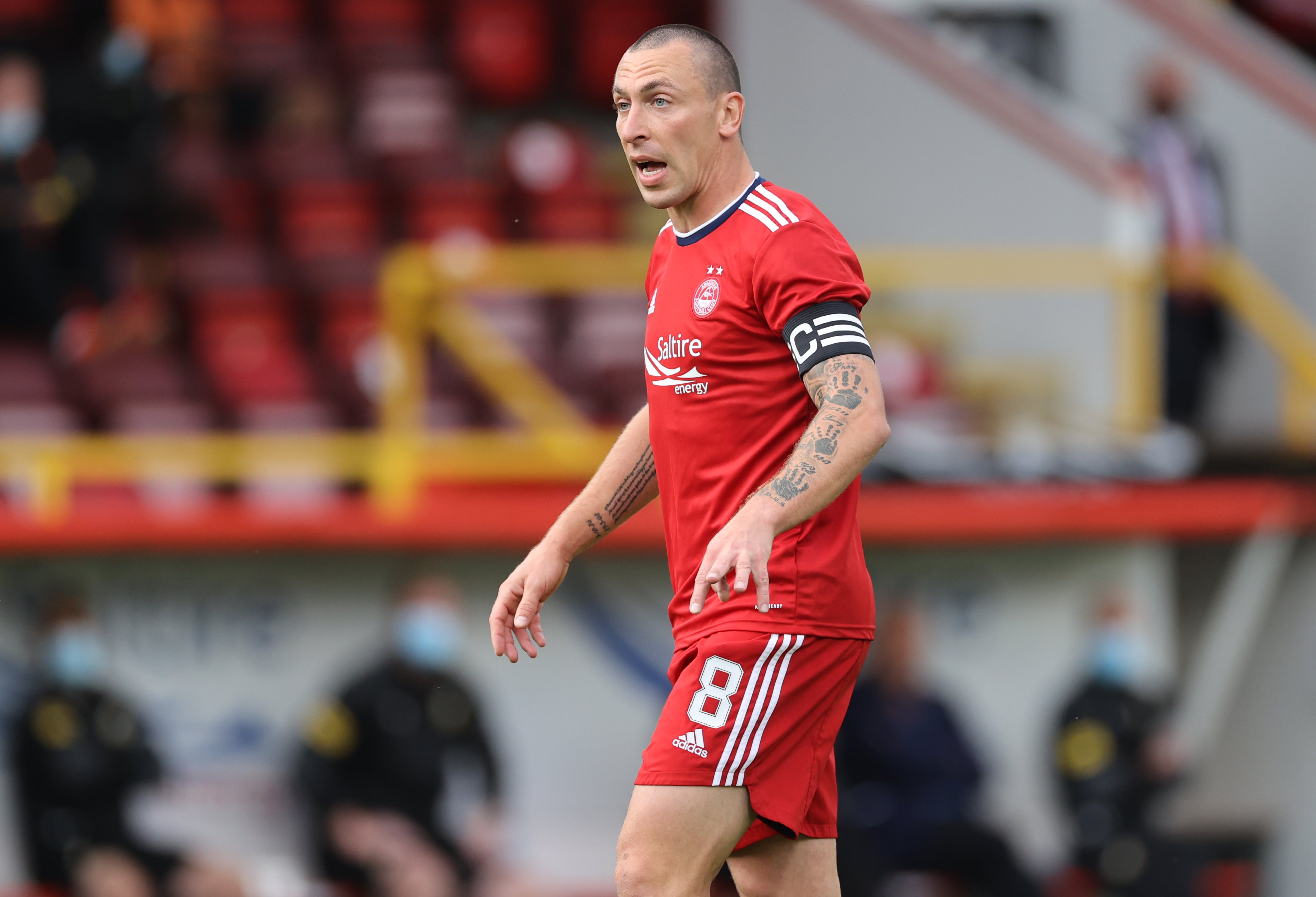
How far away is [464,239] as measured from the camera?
11.0m

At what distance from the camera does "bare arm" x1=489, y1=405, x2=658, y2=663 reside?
12.3 ft

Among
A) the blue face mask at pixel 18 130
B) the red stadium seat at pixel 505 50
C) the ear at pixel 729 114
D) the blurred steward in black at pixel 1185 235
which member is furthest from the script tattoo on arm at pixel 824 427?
the red stadium seat at pixel 505 50

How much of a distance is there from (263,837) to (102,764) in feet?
2.86

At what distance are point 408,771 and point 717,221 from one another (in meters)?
5.21

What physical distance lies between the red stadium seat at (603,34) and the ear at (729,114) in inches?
373

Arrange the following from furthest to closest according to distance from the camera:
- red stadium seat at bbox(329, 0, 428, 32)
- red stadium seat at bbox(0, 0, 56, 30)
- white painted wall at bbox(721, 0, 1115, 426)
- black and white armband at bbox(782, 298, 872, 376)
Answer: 1. red stadium seat at bbox(329, 0, 428, 32)
2. red stadium seat at bbox(0, 0, 56, 30)
3. white painted wall at bbox(721, 0, 1115, 426)
4. black and white armband at bbox(782, 298, 872, 376)

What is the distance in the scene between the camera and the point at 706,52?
3.58m

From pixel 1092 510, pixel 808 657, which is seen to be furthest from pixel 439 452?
pixel 808 657

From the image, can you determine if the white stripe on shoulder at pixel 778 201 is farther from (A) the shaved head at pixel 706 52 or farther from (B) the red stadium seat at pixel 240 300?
(B) the red stadium seat at pixel 240 300

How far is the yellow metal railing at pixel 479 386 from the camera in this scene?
8602 mm

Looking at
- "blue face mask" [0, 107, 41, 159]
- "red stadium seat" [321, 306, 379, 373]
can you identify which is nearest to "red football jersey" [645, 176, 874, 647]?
"red stadium seat" [321, 306, 379, 373]

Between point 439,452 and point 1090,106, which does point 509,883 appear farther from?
point 1090,106

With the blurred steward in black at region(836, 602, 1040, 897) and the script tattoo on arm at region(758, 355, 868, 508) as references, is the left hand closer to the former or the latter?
the script tattoo on arm at region(758, 355, 868, 508)

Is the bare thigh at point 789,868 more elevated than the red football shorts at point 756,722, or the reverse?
the red football shorts at point 756,722
